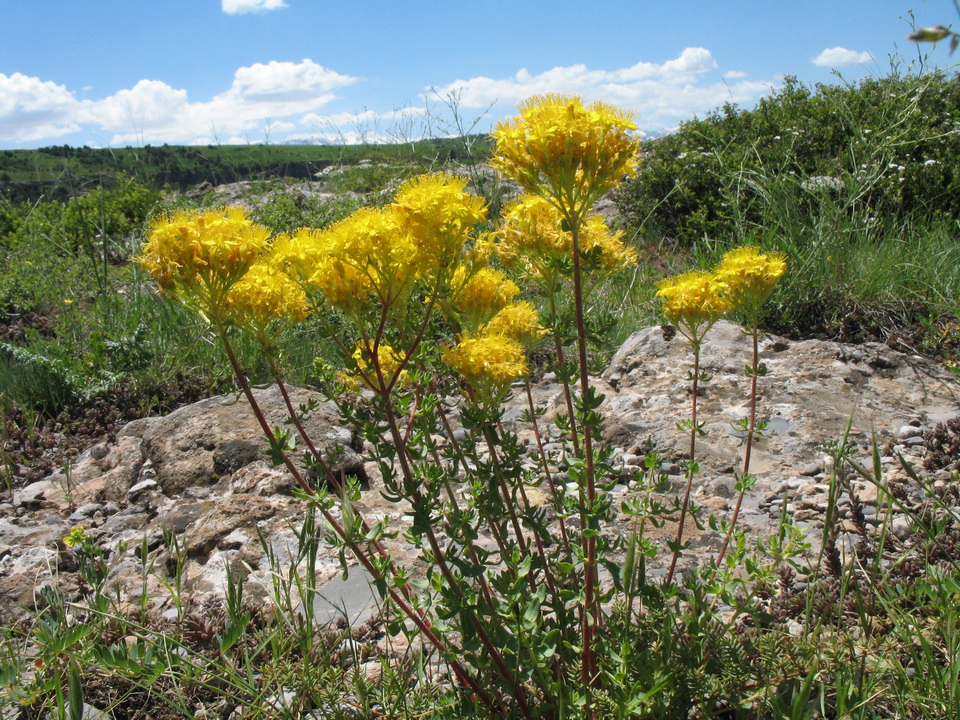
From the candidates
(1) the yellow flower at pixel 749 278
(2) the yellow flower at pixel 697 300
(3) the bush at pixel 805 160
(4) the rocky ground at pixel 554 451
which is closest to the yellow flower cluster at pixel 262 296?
(4) the rocky ground at pixel 554 451

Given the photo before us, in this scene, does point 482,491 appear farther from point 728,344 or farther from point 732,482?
point 728,344

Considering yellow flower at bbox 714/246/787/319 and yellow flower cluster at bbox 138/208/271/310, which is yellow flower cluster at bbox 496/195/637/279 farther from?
yellow flower cluster at bbox 138/208/271/310

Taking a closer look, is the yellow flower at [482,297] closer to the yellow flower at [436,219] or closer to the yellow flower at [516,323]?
the yellow flower at [516,323]

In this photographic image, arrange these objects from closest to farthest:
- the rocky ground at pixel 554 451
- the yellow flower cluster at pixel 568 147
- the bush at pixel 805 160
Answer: the yellow flower cluster at pixel 568 147, the rocky ground at pixel 554 451, the bush at pixel 805 160

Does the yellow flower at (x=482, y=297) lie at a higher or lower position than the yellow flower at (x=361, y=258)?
lower

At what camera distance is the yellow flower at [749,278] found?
2.08 metres

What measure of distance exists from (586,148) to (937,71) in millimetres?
4583

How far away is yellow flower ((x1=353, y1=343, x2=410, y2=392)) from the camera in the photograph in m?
1.47

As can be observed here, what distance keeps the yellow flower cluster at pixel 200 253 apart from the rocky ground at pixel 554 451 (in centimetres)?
113

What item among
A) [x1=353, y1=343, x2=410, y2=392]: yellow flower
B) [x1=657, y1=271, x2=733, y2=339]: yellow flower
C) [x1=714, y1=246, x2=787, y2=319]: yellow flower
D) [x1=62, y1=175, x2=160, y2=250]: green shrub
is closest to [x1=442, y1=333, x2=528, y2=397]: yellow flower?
[x1=353, y1=343, x2=410, y2=392]: yellow flower

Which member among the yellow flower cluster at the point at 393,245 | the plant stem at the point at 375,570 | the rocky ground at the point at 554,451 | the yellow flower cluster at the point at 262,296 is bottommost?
the rocky ground at the point at 554,451

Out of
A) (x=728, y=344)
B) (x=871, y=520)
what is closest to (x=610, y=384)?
(x=728, y=344)

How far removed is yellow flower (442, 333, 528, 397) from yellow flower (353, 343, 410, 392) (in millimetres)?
137

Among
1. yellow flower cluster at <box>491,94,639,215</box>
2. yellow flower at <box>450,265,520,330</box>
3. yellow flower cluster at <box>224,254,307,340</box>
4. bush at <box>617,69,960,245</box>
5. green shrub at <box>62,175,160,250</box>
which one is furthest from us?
green shrub at <box>62,175,160,250</box>
